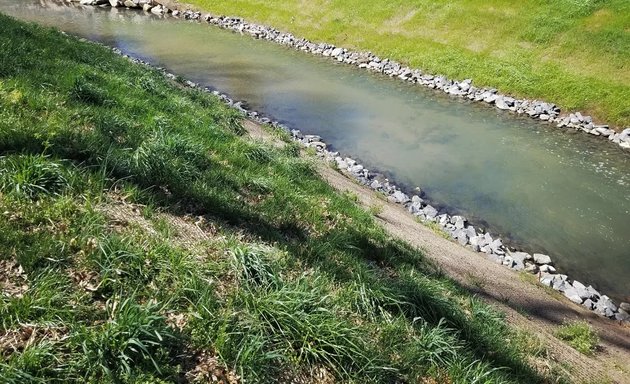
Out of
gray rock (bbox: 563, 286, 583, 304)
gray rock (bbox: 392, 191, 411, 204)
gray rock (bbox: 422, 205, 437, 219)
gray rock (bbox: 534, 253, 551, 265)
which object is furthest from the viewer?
gray rock (bbox: 392, 191, 411, 204)

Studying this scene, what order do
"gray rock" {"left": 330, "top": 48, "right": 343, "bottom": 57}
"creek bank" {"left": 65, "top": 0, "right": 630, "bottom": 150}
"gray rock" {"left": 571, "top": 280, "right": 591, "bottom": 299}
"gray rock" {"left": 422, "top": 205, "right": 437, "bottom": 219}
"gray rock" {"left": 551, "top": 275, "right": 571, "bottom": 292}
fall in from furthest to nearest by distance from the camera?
"gray rock" {"left": 330, "top": 48, "right": 343, "bottom": 57} < "creek bank" {"left": 65, "top": 0, "right": 630, "bottom": 150} < "gray rock" {"left": 422, "top": 205, "right": 437, "bottom": 219} < "gray rock" {"left": 551, "top": 275, "right": 571, "bottom": 292} < "gray rock" {"left": 571, "top": 280, "right": 591, "bottom": 299}

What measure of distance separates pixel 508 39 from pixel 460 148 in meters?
18.2

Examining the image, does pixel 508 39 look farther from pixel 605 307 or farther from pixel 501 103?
pixel 605 307

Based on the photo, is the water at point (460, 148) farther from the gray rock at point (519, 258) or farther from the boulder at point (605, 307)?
the boulder at point (605, 307)

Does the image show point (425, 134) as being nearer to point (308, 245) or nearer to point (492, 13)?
point (308, 245)

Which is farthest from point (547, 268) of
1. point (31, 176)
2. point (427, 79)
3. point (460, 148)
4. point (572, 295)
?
point (427, 79)

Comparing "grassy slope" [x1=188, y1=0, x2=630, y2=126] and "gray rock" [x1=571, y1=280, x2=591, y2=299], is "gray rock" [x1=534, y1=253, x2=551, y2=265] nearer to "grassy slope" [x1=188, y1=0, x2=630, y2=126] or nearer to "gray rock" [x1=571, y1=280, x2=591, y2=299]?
"gray rock" [x1=571, y1=280, x2=591, y2=299]

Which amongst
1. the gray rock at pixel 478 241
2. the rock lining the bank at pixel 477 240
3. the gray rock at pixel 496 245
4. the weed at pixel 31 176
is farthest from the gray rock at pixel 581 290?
the weed at pixel 31 176

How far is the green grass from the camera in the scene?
398 inches

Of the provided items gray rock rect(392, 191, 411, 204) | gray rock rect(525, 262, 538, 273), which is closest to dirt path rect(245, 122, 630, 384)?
gray rock rect(525, 262, 538, 273)

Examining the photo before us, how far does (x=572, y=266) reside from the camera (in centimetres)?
1514

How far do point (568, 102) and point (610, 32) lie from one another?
8849 millimetres

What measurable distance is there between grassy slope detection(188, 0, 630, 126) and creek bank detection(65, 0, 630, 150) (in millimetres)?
1063

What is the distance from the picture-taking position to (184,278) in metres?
5.40
